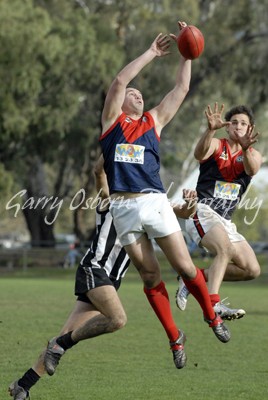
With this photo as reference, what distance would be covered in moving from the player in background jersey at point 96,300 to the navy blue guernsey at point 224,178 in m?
1.40

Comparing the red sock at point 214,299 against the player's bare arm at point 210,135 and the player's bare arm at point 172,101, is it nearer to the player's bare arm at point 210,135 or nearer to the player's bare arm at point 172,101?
the player's bare arm at point 210,135

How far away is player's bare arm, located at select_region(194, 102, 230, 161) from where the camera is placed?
8.01 m

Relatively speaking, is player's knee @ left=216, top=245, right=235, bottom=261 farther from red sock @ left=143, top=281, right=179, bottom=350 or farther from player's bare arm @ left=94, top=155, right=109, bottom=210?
player's bare arm @ left=94, top=155, right=109, bottom=210

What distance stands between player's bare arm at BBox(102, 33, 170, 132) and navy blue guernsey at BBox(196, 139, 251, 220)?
1.86 meters

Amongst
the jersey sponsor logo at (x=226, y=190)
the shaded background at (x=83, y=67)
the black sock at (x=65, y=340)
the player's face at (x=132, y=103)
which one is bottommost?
the shaded background at (x=83, y=67)

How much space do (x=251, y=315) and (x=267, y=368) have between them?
247 inches

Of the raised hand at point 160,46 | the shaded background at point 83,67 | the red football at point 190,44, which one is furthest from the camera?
the shaded background at point 83,67

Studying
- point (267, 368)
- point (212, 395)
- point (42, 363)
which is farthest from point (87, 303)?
point (267, 368)

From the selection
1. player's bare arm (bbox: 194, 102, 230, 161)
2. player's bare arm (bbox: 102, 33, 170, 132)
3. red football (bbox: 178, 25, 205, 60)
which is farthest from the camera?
player's bare arm (bbox: 194, 102, 230, 161)

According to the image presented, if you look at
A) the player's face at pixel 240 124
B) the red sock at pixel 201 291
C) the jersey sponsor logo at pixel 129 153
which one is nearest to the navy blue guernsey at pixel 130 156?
the jersey sponsor logo at pixel 129 153

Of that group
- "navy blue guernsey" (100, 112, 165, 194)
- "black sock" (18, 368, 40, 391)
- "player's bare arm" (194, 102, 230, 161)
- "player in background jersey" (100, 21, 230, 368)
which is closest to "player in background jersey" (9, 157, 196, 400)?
"black sock" (18, 368, 40, 391)

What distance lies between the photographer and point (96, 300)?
7.23 m

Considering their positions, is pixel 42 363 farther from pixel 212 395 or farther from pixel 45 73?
pixel 45 73

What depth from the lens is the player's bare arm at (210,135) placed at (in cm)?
801
